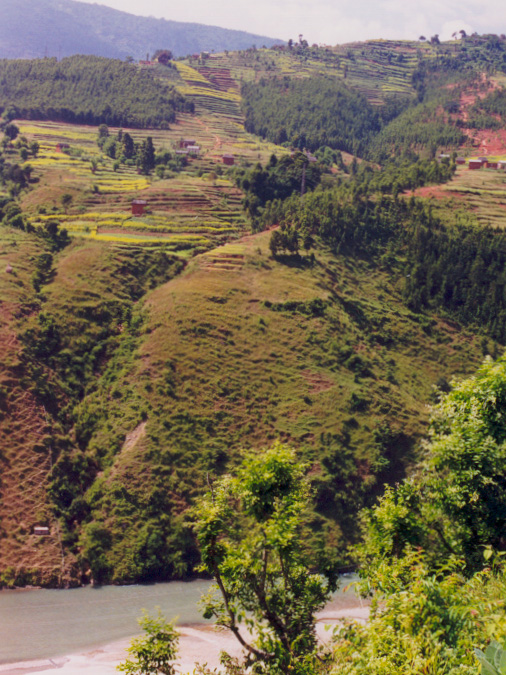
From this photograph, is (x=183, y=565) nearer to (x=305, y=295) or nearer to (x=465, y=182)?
(x=305, y=295)

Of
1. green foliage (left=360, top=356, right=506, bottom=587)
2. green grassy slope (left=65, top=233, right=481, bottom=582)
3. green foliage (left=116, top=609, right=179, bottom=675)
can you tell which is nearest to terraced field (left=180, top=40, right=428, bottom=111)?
green grassy slope (left=65, top=233, right=481, bottom=582)

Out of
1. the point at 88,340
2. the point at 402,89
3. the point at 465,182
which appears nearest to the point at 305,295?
the point at 88,340

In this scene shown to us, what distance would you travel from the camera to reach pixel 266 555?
9.65 meters

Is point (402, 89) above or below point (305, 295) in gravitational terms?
above

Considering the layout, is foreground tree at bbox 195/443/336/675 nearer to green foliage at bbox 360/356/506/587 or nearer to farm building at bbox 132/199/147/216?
green foliage at bbox 360/356/506/587

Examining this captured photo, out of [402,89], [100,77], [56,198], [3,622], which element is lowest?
[3,622]

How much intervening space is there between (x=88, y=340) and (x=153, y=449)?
1109 centimetres

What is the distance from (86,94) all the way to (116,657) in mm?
88988

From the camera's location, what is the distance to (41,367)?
37.1 metres

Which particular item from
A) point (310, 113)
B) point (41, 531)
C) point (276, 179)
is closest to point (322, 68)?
point (310, 113)

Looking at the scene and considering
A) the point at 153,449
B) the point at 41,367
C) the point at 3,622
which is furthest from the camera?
the point at 41,367

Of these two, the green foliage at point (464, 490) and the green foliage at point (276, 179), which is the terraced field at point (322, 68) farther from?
the green foliage at point (464, 490)

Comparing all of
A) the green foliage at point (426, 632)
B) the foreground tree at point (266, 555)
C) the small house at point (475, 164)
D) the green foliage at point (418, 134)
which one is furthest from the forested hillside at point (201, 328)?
the green foliage at point (418, 134)

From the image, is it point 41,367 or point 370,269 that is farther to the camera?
point 370,269
